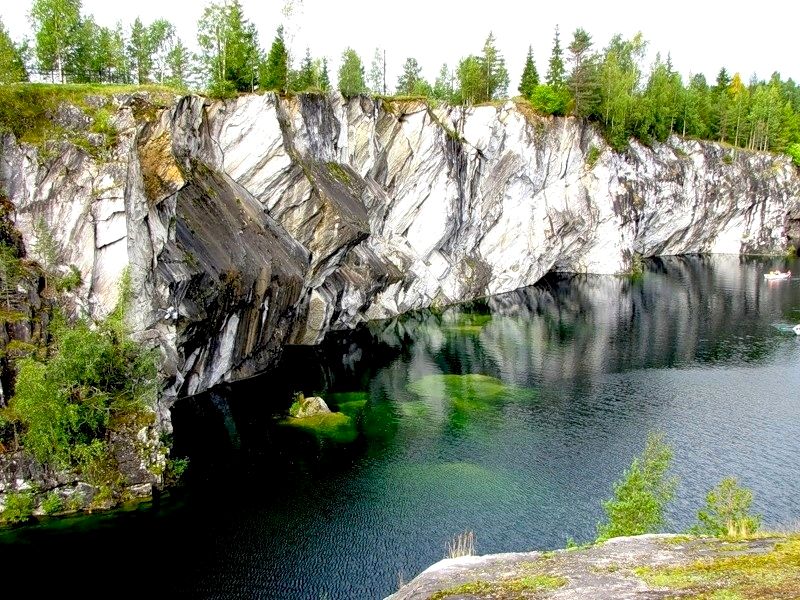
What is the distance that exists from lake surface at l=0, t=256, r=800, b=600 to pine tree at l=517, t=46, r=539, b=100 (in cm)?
3880

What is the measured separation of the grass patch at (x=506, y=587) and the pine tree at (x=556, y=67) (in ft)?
296

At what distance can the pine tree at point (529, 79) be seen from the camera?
92125 millimetres

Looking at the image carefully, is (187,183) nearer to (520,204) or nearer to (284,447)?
(284,447)

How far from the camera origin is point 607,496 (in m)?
32.6

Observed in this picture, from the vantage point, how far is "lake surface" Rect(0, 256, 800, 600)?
90.8ft

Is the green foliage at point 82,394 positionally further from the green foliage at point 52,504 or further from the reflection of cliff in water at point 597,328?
the reflection of cliff in water at point 597,328

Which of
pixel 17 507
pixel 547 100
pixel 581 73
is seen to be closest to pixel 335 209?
pixel 17 507

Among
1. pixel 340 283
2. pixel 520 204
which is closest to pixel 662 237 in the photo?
pixel 520 204

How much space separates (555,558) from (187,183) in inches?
1475

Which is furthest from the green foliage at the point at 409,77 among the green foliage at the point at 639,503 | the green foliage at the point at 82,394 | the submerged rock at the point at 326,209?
the green foliage at the point at 639,503

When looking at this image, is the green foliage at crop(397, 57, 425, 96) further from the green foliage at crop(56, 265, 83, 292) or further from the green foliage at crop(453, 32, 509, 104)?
the green foliage at crop(56, 265, 83, 292)

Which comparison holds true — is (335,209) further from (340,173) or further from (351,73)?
(351,73)

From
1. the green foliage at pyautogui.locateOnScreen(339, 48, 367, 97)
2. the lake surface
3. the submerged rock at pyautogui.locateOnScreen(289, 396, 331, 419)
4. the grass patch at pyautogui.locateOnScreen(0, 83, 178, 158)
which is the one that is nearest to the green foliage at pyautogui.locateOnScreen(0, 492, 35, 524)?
the lake surface

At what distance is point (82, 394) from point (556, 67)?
267ft
